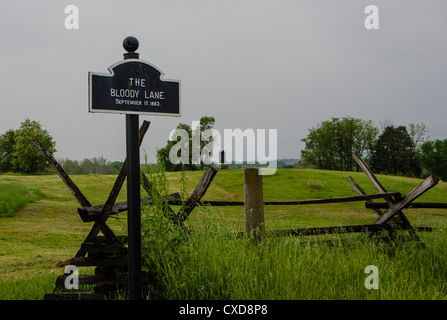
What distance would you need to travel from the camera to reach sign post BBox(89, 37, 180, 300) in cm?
385

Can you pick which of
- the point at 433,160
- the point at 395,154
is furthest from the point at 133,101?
the point at 433,160

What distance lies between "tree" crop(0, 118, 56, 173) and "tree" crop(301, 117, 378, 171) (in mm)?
35479

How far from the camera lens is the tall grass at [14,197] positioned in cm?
1672

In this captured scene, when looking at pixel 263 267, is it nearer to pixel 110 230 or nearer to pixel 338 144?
pixel 110 230

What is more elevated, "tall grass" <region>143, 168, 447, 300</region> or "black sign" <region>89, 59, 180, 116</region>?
"black sign" <region>89, 59, 180, 116</region>

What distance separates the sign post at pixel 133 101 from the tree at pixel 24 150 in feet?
127

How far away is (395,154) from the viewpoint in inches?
2060

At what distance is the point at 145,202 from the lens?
5332 millimetres

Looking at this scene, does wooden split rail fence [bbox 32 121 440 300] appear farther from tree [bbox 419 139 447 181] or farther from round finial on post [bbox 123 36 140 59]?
tree [bbox 419 139 447 181]

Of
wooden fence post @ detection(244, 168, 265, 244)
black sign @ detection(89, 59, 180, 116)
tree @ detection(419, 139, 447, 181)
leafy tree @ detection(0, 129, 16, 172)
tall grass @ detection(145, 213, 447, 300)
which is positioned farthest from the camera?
tree @ detection(419, 139, 447, 181)

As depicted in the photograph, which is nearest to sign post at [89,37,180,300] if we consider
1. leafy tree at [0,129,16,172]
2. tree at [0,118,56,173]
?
tree at [0,118,56,173]

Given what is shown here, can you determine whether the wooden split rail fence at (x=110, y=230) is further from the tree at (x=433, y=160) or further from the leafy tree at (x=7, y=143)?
the tree at (x=433, y=160)

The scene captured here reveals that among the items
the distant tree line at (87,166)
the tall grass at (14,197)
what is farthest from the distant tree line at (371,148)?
the tall grass at (14,197)
